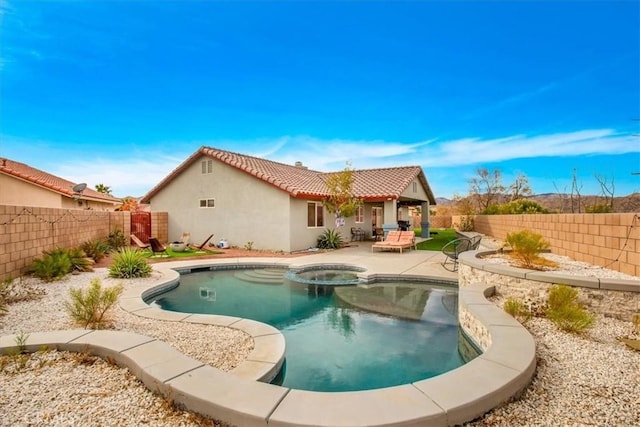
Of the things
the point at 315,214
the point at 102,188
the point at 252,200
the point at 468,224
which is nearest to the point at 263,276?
the point at 252,200

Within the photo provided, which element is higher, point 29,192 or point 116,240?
point 29,192

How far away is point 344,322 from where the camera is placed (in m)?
7.04

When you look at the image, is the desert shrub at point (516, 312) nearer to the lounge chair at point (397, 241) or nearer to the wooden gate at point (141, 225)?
the lounge chair at point (397, 241)

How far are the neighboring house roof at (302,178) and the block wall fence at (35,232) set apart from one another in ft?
20.2

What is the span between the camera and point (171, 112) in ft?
66.6

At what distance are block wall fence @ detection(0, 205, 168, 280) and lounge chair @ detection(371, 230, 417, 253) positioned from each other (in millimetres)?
12970

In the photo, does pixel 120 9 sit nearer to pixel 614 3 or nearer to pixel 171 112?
pixel 171 112

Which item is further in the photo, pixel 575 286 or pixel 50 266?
pixel 50 266

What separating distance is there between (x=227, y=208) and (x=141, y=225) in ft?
18.6

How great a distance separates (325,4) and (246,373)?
13861 mm

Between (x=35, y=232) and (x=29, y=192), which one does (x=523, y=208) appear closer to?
(x=35, y=232)

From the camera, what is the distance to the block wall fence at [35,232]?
8531mm

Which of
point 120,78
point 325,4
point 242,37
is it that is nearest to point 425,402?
point 325,4

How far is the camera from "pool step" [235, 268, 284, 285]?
11.0 m
